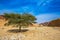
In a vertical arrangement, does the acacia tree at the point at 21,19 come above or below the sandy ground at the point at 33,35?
above

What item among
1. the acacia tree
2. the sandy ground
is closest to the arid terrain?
the sandy ground

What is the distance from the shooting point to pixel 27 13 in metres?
15.9

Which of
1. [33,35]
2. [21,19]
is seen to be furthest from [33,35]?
[21,19]

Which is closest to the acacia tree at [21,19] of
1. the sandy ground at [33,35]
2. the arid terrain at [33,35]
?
the arid terrain at [33,35]

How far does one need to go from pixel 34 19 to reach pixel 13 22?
2.21m

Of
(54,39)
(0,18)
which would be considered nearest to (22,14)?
A: (54,39)

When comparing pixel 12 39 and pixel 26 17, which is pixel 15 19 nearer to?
pixel 26 17

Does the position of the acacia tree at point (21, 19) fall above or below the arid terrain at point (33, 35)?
above

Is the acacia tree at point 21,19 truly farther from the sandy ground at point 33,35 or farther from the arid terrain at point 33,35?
the sandy ground at point 33,35

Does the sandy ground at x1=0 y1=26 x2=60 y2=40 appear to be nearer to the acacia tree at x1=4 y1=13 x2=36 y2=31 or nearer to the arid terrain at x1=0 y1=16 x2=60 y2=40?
the arid terrain at x1=0 y1=16 x2=60 y2=40

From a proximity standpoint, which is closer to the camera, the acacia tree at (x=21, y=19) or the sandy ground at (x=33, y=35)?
the sandy ground at (x=33, y=35)

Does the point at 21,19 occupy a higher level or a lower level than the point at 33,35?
higher

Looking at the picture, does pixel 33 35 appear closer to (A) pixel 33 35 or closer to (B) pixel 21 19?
(A) pixel 33 35

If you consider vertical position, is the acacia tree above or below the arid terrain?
above
